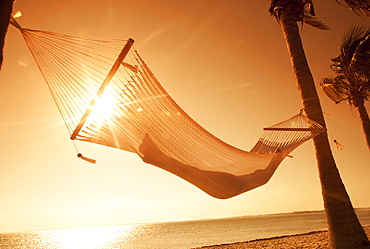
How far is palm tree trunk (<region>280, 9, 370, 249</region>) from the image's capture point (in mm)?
2609

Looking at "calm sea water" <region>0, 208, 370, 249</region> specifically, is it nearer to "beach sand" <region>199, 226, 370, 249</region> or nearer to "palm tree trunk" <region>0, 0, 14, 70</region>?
"beach sand" <region>199, 226, 370, 249</region>

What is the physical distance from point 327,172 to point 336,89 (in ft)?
14.1

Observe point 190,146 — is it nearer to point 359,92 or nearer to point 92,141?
point 92,141

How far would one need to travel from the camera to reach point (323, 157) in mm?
2963

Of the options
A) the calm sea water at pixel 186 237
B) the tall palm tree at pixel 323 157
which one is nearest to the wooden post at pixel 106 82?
the tall palm tree at pixel 323 157

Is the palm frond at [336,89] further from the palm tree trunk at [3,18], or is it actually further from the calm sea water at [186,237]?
the calm sea water at [186,237]

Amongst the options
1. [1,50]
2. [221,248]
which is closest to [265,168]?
[1,50]

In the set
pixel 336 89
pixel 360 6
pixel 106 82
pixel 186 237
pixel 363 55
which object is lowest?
pixel 186 237

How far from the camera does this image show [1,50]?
56.0 inches

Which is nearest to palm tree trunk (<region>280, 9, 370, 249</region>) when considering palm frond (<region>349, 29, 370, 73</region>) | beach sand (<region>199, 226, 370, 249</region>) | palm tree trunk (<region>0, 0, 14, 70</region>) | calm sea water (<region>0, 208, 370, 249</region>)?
palm frond (<region>349, 29, 370, 73</region>)

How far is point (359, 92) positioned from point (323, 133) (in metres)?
3.61

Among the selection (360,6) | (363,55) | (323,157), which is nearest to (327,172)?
(323,157)

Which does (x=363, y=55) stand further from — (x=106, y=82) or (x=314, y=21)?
(x=106, y=82)

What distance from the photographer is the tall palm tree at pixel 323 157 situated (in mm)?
2617
